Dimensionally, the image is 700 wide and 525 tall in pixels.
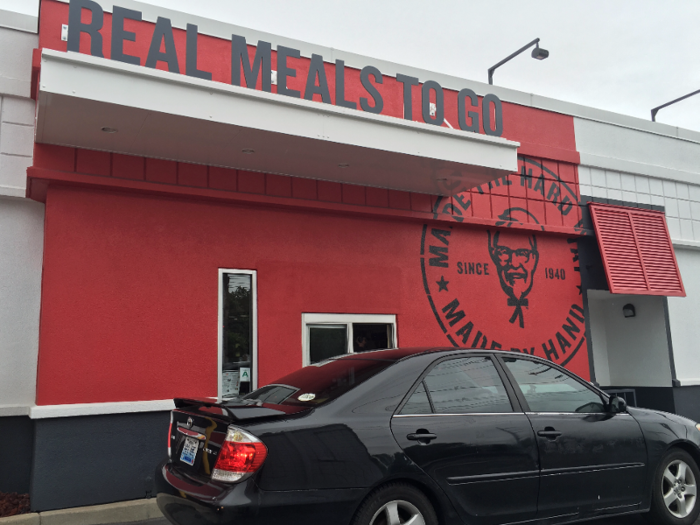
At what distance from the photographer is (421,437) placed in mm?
4191

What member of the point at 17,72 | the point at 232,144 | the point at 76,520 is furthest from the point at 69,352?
the point at 17,72

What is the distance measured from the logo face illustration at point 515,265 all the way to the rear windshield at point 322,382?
17.3 ft

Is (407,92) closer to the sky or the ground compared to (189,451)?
closer to the sky

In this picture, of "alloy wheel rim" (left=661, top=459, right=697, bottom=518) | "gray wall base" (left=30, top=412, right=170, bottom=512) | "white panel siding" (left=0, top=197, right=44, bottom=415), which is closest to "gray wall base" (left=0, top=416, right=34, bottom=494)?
"white panel siding" (left=0, top=197, right=44, bottom=415)

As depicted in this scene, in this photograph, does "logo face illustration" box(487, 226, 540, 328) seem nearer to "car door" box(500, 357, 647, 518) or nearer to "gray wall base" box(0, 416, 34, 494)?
"car door" box(500, 357, 647, 518)

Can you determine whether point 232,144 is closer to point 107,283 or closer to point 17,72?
point 107,283

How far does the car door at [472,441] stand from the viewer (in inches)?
166

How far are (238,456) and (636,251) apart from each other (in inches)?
357

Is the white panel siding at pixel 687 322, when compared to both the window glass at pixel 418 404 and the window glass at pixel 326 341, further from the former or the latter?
the window glass at pixel 418 404

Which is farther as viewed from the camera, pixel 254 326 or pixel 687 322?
pixel 687 322

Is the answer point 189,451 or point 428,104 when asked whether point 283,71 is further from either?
point 189,451

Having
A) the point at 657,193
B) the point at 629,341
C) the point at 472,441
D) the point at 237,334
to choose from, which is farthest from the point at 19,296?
the point at 657,193

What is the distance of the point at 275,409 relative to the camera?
163 inches

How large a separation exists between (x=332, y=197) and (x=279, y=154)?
1.23m
